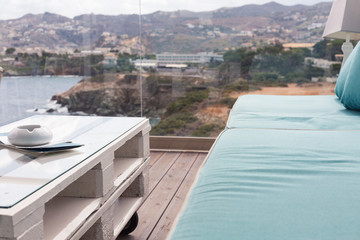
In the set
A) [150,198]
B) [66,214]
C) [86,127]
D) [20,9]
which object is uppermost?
[20,9]

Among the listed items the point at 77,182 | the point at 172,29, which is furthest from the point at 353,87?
the point at 172,29

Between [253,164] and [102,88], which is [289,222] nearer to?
[253,164]

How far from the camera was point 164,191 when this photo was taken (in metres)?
2.47

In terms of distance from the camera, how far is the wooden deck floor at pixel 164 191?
6.35 ft

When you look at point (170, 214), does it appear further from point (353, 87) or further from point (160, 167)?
point (353, 87)

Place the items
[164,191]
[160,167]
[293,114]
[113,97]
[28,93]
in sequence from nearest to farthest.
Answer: [293,114] → [164,191] → [160,167] → [28,93] → [113,97]

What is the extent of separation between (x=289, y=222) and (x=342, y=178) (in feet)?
0.86

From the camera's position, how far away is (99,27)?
11.2ft

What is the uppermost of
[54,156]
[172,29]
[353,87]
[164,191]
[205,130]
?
[172,29]

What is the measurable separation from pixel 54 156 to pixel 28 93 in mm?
2381

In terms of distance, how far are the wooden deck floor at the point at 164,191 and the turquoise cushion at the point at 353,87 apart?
88 cm

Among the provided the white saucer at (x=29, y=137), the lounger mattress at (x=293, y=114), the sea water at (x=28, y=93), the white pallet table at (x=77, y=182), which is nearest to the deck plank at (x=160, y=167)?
the white pallet table at (x=77, y=182)

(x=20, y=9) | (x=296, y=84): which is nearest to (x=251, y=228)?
(x=296, y=84)

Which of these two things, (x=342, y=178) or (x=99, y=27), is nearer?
(x=342, y=178)
